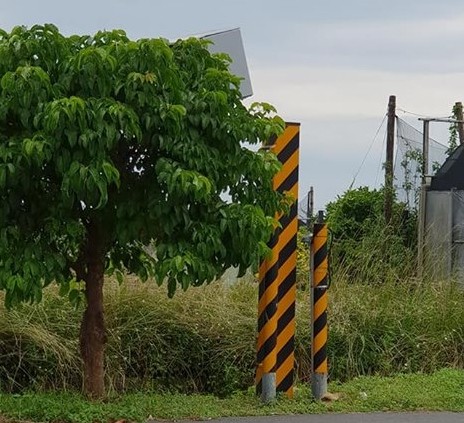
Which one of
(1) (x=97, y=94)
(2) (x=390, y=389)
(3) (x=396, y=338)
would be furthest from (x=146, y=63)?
(3) (x=396, y=338)

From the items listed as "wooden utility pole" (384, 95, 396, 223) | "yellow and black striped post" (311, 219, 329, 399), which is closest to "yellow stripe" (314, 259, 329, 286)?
"yellow and black striped post" (311, 219, 329, 399)

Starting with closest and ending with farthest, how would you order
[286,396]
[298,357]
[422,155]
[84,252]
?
[84,252], [286,396], [298,357], [422,155]

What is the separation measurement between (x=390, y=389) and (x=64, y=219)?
3537 mm

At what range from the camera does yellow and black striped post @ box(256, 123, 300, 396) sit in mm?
7945

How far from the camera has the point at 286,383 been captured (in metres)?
8.19

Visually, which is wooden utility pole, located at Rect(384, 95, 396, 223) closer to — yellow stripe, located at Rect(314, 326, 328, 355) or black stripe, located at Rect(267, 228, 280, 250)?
yellow stripe, located at Rect(314, 326, 328, 355)

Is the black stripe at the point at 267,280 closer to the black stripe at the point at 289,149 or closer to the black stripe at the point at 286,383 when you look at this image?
the black stripe at the point at 286,383

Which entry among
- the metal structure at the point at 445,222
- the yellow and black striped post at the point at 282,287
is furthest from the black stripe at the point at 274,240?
the metal structure at the point at 445,222

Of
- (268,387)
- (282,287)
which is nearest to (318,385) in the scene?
(268,387)

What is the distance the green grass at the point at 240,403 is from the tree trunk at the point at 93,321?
0.56 ft

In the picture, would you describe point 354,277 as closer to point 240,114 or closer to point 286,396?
point 286,396

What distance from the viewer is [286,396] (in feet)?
26.6

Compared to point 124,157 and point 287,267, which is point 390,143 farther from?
point 124,157

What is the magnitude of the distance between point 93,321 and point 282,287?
1.79 meters
